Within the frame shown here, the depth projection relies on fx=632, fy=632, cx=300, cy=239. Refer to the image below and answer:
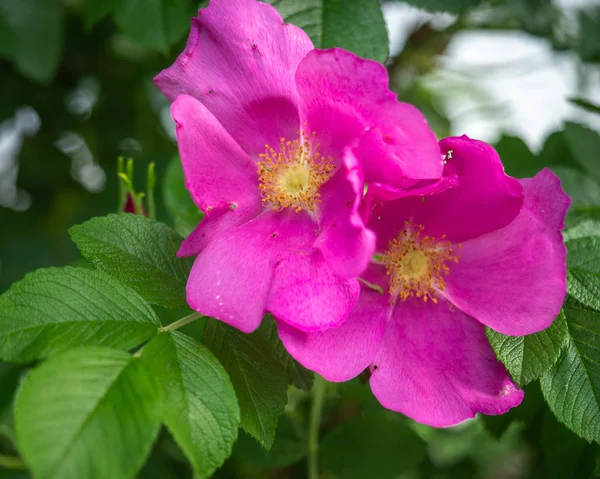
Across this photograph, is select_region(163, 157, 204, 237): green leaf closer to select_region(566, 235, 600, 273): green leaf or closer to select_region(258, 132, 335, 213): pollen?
select_region(258, 132, 335, 213): pollen

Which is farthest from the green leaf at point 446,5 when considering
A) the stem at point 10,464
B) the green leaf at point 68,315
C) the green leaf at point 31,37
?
the stem at point 10,464

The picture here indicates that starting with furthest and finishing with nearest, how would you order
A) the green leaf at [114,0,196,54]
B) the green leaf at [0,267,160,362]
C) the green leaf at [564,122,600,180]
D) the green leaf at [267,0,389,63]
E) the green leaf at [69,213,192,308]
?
the green leaf at [564,122,600,180] → the green leaf at [114,0,196,54] → the green leaf at [267,0,389,63] → the green leaf at [69,213,192,308] → the green leaf at [0,267,160,362]

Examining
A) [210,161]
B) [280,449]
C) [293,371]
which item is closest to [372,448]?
[280,449]

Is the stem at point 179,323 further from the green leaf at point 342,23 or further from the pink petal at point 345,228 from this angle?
the green leaf at point 342,23

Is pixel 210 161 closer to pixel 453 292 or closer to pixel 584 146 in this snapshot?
pixel 453 292

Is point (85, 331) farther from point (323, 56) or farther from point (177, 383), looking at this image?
point (323, 56)

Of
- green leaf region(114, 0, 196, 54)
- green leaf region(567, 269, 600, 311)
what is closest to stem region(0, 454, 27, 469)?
green leaf region(114, 0, 196, 54)

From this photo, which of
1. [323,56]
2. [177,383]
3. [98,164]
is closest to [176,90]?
[323,56]
